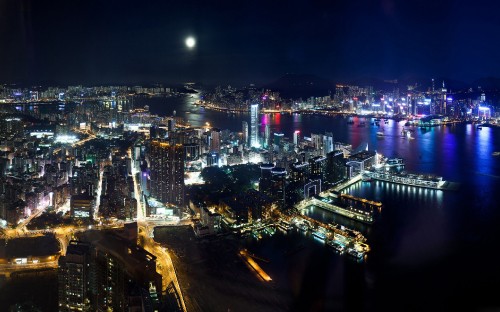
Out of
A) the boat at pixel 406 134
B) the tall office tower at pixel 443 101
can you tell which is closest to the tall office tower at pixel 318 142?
the boat at pixel 406 134

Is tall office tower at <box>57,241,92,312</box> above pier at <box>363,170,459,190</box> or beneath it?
beneath

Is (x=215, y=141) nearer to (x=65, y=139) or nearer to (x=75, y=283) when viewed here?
(x=65, y=139)

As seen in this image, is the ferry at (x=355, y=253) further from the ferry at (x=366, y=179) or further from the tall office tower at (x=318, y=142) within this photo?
the tall office tower at (x=318, y=142)

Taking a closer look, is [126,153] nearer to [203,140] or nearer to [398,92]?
[203,140]

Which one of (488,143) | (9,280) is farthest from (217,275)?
(488,143)

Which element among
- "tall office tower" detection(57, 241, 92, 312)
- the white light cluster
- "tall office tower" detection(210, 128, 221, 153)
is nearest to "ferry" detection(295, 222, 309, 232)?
"tall office tower" detection(57, 241, 92, 312)

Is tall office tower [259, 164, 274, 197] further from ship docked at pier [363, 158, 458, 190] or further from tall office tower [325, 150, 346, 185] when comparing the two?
ship docked at pier [363, 158, 458, 190]

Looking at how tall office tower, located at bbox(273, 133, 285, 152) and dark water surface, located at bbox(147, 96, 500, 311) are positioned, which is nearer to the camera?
dark water surface, located at bbox(147, 96, 500, 311)
